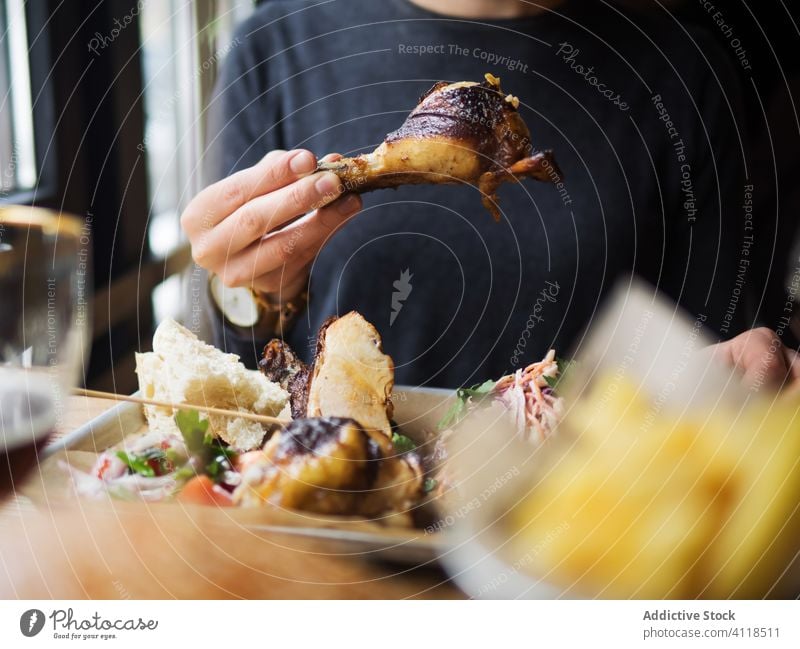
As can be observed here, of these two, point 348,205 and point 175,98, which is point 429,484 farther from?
point 175,98

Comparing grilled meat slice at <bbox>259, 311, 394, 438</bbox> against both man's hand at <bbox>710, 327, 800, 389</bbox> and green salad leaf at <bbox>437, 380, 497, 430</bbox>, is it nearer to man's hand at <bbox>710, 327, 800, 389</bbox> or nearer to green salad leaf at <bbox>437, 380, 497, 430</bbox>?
green salad leaf at <bbox>437, 380, 497, 430</bbox>

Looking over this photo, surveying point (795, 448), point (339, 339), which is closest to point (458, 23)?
point (339, 339)

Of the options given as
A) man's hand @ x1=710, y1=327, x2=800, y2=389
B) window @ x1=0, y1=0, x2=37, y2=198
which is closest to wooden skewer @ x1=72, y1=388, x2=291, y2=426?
window @ x1=0, y1=0, x2=37, y2=198

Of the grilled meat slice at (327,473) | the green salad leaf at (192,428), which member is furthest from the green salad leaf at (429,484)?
the green salad leaf at (192,428)

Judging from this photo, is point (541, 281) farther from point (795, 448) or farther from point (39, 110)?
point (39, 110)

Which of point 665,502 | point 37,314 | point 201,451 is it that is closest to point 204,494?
point 201,451
